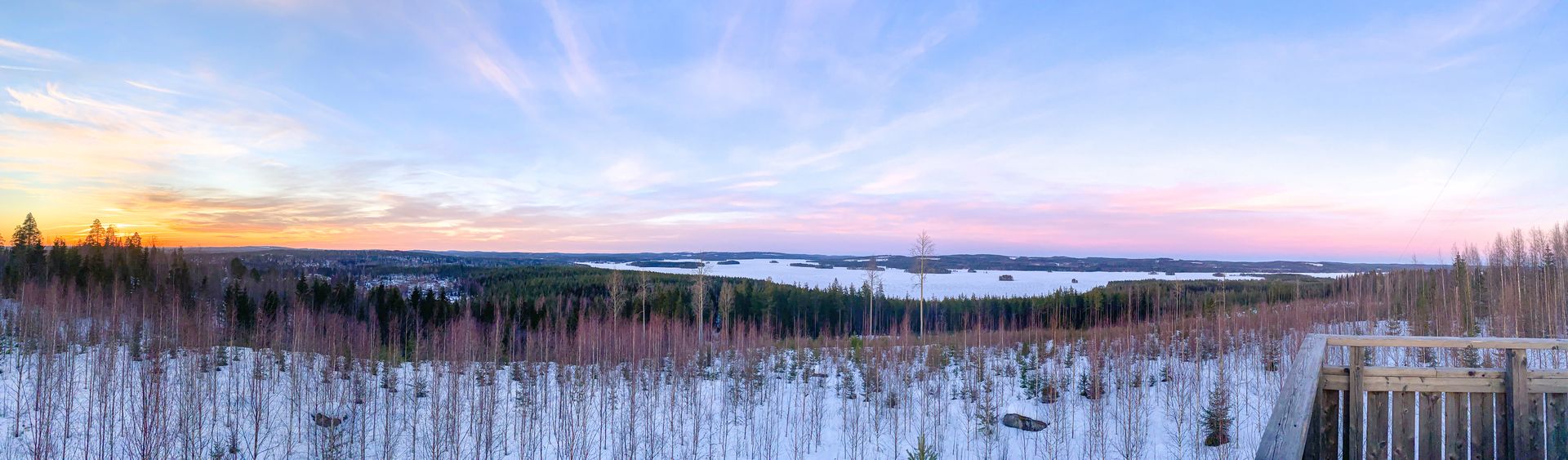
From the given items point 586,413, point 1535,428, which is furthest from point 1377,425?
point 586,413

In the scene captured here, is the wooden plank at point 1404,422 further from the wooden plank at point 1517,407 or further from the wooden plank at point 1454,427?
the wooden plank at point 1517,407

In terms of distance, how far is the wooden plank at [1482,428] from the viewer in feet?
15.8

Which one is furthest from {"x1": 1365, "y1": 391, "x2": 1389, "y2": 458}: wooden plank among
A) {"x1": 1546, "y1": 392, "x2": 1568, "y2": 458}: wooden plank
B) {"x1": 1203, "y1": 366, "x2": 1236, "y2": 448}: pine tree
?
{"x1": 1203, "y1": 366, "x2": 1236, "y2": 448}: pine tree

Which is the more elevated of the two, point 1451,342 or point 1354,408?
point 1451,342

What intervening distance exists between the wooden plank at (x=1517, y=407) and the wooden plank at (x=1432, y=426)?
0.45 m

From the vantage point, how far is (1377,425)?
4.85 m

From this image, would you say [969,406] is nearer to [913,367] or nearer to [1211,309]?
[913,367]

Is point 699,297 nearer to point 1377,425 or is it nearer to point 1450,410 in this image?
point 1377,425

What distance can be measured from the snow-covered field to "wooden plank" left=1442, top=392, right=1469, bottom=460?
369cm

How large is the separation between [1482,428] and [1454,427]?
23cm

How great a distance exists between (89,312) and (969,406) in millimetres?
20529

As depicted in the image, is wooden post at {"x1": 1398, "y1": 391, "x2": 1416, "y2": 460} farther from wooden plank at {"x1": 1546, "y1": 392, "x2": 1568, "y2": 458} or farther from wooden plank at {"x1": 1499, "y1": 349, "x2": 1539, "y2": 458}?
wooden plank at {"x1": 1546, "y1": 392, "x2": 1568, "y2": 458}

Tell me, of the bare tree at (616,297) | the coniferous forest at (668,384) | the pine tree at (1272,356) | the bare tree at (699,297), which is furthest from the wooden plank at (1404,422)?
the bare tree at (699,297)

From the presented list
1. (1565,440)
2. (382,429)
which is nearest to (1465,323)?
(1565,440)
